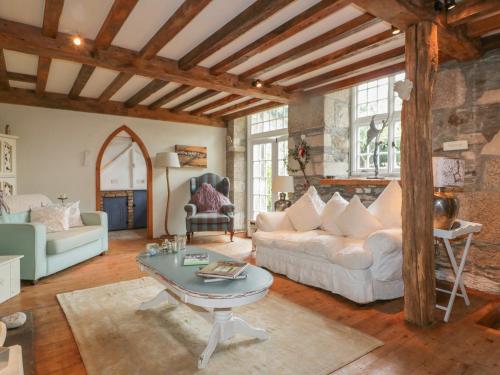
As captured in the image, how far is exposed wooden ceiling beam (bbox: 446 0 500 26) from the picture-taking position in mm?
2172

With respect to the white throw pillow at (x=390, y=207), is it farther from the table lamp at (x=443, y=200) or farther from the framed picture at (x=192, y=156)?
the framed picture at (x=192, y=156)

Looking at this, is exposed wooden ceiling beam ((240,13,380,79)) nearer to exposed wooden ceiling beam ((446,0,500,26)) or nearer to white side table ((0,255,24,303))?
exposed wooden ceiling beam ((446,0,500,26))

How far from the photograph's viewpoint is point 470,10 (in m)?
2.26

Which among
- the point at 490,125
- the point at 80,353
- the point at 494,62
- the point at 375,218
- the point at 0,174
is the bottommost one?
the point at 80,353

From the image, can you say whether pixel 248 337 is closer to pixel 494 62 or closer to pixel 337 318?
pixel 337 318

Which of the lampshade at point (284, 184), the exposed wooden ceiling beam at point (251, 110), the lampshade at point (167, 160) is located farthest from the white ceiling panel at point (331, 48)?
the lampshade at point (167, 160)

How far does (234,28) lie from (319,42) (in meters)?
0.85

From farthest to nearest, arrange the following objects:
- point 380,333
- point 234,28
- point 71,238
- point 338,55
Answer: point 71,238
point 338,55
point 234,28
point 380,333

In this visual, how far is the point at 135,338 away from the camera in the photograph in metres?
2.12

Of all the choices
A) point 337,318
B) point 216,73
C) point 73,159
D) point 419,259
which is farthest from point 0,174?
point 419,259

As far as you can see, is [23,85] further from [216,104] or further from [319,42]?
[319,42]

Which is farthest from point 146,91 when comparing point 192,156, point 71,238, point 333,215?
point 333,215

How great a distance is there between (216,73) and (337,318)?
2.89 metres

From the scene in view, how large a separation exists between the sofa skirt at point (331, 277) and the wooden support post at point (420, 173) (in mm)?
373
